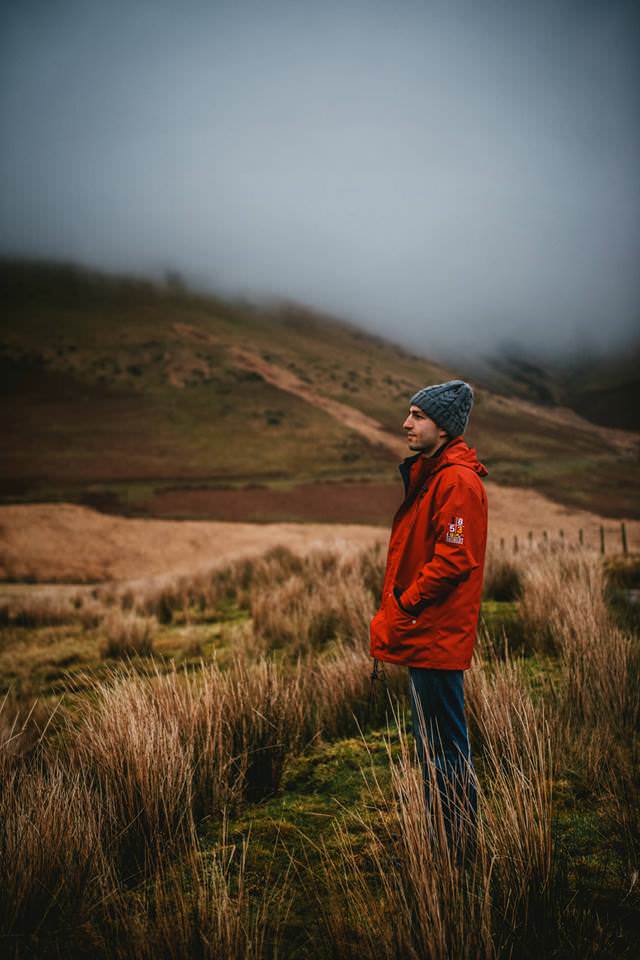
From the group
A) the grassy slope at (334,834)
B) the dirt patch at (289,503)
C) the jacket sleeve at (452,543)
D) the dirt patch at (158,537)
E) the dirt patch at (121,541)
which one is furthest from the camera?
the dirt patch at (289,503)

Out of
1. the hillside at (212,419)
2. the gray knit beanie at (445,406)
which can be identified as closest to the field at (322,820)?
the gray knit beanie at (445,406)

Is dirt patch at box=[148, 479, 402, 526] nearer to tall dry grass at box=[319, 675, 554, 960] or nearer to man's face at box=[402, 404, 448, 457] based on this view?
man's face at box=[402, 404, 448, 457]

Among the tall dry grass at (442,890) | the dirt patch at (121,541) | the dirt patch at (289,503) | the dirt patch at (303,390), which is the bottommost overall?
the dirt patch at (121,541)

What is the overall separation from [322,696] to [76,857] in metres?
1.63

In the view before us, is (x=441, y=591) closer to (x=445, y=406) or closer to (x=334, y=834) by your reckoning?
(x=445, y=406)

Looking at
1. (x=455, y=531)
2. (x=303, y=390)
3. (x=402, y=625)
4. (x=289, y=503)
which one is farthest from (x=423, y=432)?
(x=303, y=390)

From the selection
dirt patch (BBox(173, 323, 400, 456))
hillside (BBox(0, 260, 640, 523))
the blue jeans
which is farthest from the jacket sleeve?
dirt patch (BBox(173, 323, 400, 456))

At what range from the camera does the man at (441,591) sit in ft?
5.92

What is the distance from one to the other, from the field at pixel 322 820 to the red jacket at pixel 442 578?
1.01 ft

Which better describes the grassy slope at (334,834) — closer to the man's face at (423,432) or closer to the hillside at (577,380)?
the man's face at (423,432)

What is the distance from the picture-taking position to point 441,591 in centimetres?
181

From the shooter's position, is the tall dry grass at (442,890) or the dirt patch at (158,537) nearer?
the tall dry grass at (442,890)

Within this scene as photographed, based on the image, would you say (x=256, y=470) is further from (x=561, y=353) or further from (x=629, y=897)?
(x=561, y=353)

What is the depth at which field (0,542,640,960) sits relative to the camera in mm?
1383
